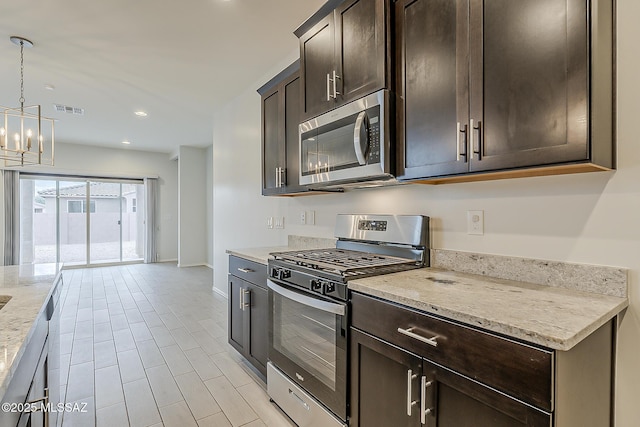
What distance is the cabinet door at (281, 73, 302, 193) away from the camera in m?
2.47

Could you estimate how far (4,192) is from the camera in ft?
20.7

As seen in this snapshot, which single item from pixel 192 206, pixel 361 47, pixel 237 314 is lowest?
pixel 237 314

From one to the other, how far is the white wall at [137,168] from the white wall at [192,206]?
42.0 inches

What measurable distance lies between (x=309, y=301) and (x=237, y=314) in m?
1.19

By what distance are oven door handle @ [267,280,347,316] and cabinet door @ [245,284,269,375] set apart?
246mm

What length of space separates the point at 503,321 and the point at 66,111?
599cm

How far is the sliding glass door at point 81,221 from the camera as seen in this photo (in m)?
6.90

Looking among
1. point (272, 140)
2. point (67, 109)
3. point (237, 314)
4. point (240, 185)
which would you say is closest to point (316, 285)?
point (237, 314)

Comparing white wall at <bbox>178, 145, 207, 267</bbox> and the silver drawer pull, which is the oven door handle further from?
white wall at <bbox>178, 145, 207, 267</bbox>

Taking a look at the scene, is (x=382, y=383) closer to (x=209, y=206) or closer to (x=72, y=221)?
(x=209, y=206)

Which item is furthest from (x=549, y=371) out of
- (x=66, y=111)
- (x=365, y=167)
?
(x=66, y=111)

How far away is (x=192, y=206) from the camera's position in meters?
7.49

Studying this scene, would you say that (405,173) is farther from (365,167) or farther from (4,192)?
(4,192)

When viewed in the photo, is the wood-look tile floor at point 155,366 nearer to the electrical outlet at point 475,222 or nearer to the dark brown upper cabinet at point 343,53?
the electrical outlet at point 475,222
